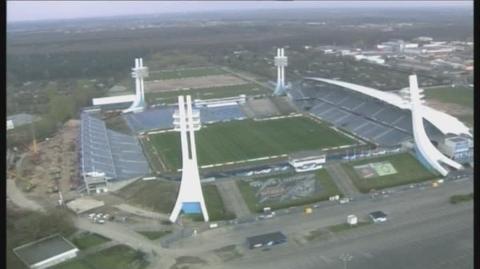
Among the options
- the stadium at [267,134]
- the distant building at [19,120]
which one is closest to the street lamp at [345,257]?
the stadium at [267,134]

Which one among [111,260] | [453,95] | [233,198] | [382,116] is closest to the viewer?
[111,260]

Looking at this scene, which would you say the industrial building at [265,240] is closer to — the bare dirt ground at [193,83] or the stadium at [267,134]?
the stadium at [267,134]

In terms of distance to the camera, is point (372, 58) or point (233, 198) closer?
point (233, 198)

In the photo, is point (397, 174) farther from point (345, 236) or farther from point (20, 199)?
point (20, 199)

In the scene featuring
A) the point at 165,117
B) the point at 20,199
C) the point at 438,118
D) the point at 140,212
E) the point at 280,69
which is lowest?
the point at 20,199

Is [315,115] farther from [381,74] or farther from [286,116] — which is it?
[381,74]

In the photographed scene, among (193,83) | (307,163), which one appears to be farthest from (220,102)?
(307,163)

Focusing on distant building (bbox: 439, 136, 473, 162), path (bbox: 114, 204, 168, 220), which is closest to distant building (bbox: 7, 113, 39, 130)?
path (bbox: 114, 204, 168, 220)
